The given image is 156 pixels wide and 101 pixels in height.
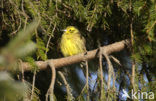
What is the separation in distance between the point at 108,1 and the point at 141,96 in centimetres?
85

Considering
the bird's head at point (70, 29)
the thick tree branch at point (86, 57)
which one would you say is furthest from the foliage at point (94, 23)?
the bird's head at point (70, 29)

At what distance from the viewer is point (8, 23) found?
1.98m

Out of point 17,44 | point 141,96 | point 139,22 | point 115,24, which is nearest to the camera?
point 17,44

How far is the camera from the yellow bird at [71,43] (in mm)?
3037

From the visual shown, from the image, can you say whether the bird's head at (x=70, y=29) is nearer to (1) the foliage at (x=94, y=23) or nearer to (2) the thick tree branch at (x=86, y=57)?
(1) the foliage at (x=94, y=23)

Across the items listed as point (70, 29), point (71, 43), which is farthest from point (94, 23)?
point (71, 43)

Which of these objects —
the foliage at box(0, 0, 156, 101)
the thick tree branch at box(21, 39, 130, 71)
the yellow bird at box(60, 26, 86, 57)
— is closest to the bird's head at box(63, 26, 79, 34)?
the yellow bird at box(60, 26, 86, 57)

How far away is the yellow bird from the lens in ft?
9.96

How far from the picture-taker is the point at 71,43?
125 inches

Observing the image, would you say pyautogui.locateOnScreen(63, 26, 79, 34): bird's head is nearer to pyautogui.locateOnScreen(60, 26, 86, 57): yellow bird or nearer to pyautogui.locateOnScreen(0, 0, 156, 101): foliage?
pyautogui.locateOnScreen(60, 26, 86, 57): yellow bird

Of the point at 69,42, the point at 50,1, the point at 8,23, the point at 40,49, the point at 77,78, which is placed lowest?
the point at 77,78

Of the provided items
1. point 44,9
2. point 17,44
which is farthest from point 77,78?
point 17,44

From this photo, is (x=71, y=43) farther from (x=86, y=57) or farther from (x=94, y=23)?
(x=94, y=23)

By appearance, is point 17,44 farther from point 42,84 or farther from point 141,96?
point 42,84
